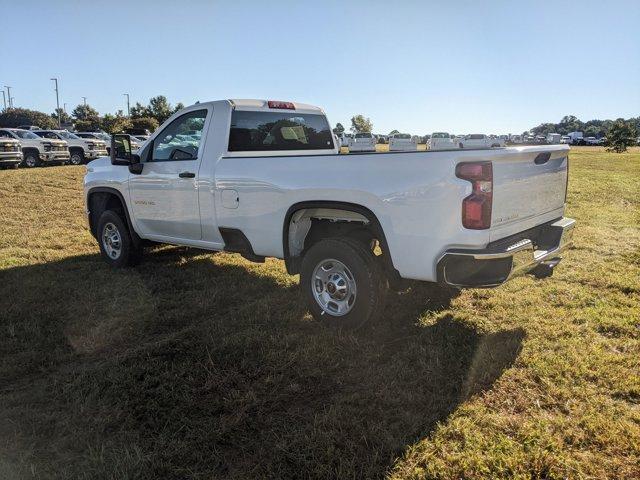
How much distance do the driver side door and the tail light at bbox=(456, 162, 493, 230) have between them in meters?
2.90

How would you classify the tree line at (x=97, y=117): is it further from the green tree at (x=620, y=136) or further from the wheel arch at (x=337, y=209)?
the wheel arch at (x=337, y=209)

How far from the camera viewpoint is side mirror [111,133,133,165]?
5.91 meters

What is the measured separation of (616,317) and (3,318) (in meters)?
5.63

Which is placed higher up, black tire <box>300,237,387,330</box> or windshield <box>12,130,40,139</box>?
windshield <box>12,130,40,139</box>

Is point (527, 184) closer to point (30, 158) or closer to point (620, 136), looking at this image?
point (30, 158)

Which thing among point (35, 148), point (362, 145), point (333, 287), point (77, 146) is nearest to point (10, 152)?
point (35, 148)

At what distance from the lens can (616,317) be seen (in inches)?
179

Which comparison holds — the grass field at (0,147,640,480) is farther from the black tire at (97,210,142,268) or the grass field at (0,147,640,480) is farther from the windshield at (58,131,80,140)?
the windshield at (58,131,80,140)

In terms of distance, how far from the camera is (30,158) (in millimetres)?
21156

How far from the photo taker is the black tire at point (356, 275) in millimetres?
4035

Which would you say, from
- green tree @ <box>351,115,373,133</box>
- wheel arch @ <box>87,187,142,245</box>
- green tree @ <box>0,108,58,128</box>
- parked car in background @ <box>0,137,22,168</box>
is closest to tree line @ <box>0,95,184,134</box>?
green tree @ <box>0,108,58,128</box>

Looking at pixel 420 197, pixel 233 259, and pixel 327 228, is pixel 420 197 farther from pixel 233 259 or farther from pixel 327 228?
pixel 233 259

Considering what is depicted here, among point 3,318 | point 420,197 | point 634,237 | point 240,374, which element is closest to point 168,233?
point 3,318

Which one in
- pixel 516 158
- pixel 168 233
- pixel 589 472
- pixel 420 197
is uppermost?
pixel 516 158
